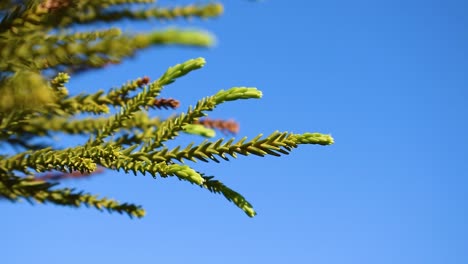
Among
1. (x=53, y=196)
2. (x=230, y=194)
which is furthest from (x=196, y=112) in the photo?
(x=53, y=196)

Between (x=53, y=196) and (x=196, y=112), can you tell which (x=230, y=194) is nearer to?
(x=196, y=112)

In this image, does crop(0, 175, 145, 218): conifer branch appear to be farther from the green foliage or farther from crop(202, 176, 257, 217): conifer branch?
crop(202, 176, 257, 217): conifer branch

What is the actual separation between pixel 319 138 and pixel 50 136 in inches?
64.1

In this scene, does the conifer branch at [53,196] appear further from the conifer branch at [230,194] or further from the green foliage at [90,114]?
the conifer branch at [230,194]

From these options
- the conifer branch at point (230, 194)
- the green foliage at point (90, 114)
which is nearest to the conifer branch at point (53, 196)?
the green foliage at point (90, 114)

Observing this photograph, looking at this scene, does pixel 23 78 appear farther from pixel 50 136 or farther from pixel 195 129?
pixel 50 136

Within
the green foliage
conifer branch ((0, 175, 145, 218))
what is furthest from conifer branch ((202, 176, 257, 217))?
conifer branch ((0, 175, 145, 218))

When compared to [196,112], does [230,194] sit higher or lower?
lower

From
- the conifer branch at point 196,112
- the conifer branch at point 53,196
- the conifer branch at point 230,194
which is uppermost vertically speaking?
the conifer branch at point 196,112

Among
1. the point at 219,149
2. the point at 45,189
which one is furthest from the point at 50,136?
the point at 219,149

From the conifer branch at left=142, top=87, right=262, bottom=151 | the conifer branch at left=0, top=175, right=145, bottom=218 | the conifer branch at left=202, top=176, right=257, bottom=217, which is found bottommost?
the conifer branch at left=0, top=175, right=145, bottom=218

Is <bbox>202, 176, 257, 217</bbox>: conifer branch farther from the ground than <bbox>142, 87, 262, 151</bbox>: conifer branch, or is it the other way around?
<bbox>142, 87, 262, 151</bbox>: conifer branch

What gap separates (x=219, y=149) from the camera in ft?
7.69

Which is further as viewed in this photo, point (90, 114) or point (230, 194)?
point (90, 114)
